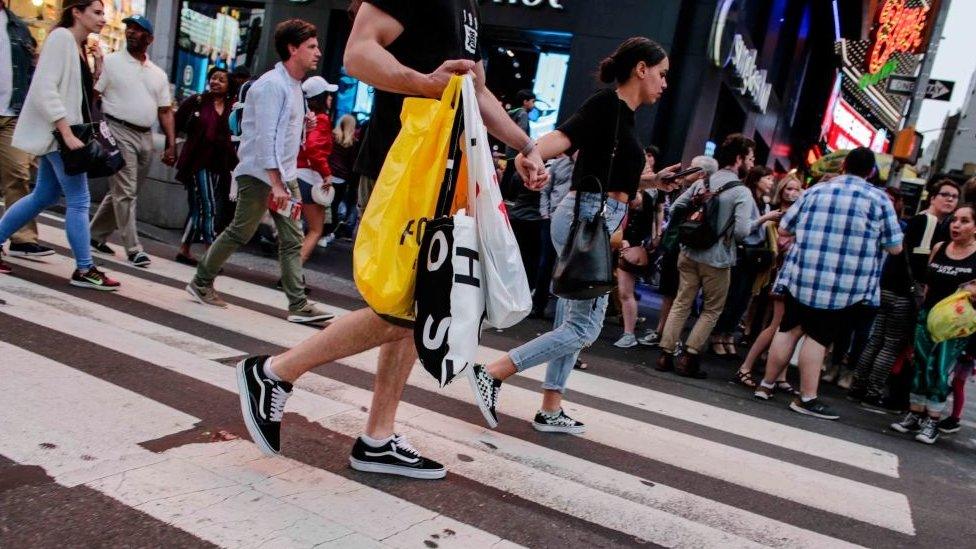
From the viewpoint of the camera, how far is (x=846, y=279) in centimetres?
538

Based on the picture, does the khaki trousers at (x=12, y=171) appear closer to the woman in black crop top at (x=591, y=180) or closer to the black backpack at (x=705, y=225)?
the woman in black crop top at (x=591, y=180)

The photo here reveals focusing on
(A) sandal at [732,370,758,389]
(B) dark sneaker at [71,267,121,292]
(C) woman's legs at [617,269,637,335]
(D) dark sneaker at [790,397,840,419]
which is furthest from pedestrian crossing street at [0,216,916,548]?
(C) woman's legs at [617,269,637,335]

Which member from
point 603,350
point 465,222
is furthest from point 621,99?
point 603,350

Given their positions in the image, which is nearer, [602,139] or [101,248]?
[602,139]

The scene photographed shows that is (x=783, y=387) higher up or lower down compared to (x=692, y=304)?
lower down

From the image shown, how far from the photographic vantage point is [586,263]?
3.54 meters

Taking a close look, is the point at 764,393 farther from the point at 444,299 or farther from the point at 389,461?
the point at 444,299

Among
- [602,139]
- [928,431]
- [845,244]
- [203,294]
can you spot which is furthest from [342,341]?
[928,431]

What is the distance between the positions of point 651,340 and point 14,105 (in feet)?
18.6

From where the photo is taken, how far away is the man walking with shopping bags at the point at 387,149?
8.61 ft

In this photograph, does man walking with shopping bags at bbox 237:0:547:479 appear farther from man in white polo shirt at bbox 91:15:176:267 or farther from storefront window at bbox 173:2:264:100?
storefront window at bbox 173:2:264:100

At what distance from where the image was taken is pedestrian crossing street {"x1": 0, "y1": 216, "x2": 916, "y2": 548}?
245 cm

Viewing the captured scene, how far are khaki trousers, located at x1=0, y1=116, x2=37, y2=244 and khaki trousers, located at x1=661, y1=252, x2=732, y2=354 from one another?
508 cm

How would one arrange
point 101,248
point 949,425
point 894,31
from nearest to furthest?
point 949,425
point 101,248
point 894,31
